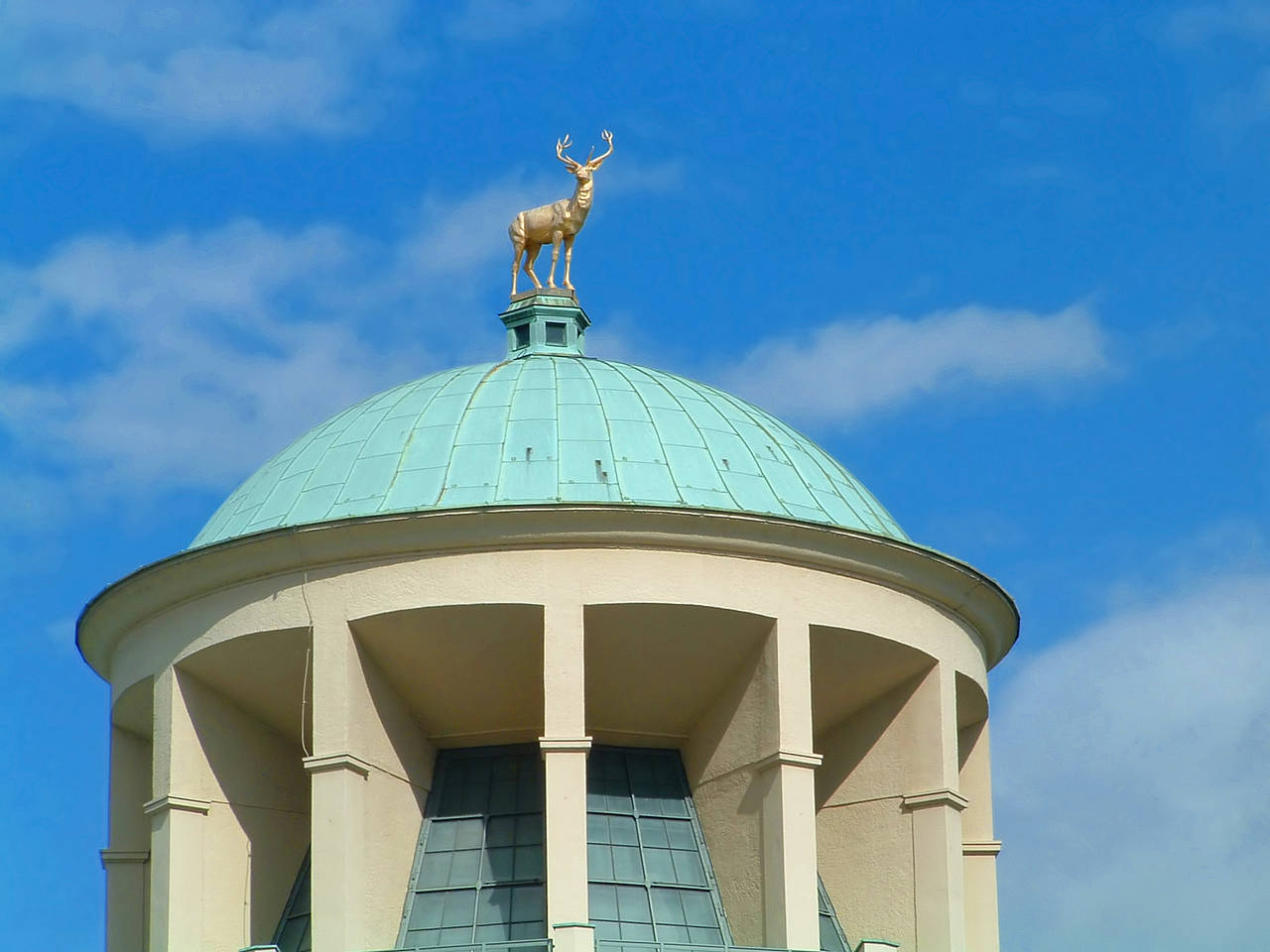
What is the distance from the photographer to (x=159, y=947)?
39.8 m

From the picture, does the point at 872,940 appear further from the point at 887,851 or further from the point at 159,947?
the point at 159,947

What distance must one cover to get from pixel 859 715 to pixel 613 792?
3258 mm

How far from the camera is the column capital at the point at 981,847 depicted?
1684 inches

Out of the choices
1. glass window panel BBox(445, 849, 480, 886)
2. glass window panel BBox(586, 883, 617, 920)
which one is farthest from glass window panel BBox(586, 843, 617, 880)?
glass window panel BBox(445, 849, 480, 886)

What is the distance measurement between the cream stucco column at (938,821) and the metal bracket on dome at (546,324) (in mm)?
7120

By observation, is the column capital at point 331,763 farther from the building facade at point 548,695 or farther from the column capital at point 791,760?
the column capital at point 791,760

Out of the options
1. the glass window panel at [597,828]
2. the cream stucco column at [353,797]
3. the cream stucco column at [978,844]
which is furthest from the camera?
the cream stucco column at [978,844]

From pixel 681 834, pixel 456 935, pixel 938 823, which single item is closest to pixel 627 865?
pixel 681 834

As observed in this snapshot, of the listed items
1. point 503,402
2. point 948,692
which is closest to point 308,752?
point 503,402

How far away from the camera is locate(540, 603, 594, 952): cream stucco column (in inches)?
1484

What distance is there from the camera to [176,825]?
132 feet

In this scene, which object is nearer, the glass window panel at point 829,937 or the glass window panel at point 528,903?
the glass window panel at point 528,903

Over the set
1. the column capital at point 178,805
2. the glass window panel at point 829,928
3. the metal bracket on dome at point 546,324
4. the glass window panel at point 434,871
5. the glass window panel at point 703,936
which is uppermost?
the metal bracket on dome at point 546,324

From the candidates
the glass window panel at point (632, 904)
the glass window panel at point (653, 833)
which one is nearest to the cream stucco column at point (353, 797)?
the glass window panel at point (632, 904)
